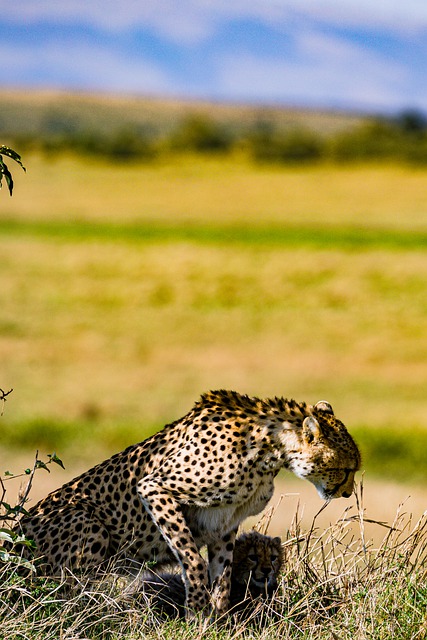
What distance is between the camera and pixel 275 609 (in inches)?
172

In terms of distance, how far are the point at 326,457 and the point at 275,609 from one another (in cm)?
61

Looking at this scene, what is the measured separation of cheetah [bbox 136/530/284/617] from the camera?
174 inches

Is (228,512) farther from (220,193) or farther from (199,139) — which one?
(199,139)

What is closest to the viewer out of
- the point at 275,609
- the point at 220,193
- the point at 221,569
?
the point at 221,569

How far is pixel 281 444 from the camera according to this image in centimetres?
418

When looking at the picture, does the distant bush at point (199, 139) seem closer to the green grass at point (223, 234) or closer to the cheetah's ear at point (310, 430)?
the green grass at point (223, 234)

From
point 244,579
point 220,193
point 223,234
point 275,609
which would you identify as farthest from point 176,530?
point 220,193

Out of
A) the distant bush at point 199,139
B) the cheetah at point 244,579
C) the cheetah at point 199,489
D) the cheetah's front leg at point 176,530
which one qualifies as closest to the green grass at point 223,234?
the distant bush at point 199,139

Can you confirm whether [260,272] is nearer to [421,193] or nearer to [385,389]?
[385,389]

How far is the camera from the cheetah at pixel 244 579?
4.43m

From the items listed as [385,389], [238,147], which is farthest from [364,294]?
[238,147]

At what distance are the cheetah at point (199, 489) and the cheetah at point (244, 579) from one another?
194 millimetres

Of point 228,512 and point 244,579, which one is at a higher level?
point 228,512

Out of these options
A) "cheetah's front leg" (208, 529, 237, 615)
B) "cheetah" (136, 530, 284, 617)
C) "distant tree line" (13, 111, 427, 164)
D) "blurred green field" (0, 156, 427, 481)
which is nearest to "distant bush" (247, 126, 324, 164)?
"distant tree line" (13, 111, 427, 164)
